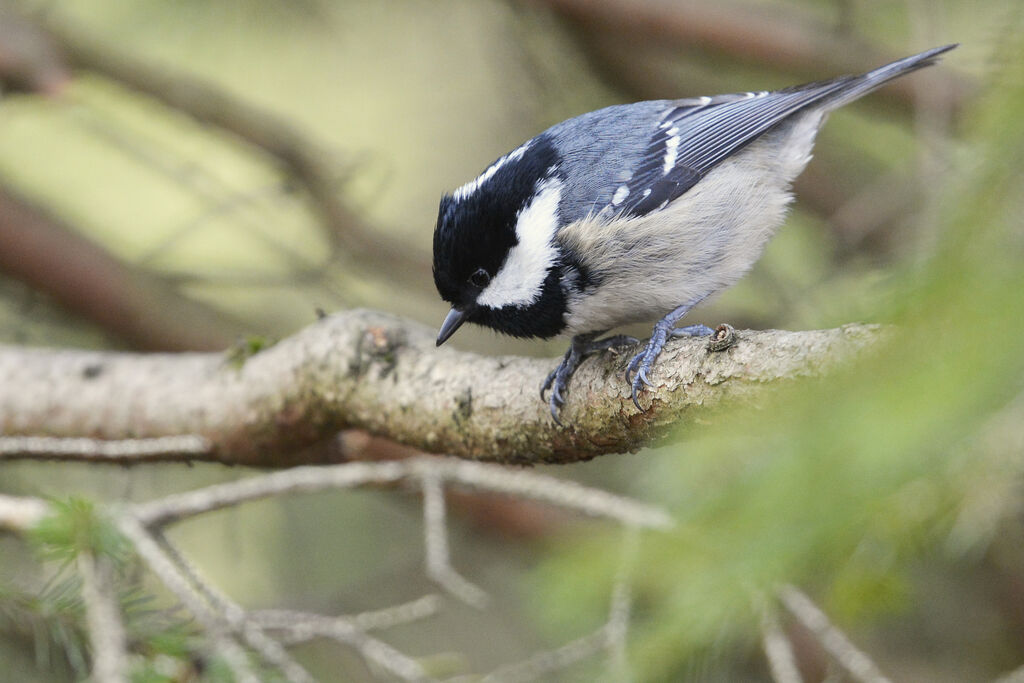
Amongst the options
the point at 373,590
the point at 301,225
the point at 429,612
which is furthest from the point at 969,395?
the point at 301,225

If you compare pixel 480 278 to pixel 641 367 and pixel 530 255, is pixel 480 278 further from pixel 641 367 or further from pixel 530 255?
pixel 641 367

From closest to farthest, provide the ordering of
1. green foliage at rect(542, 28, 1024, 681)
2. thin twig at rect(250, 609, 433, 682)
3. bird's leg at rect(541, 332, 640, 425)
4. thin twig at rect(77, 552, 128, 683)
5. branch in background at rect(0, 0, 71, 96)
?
green foliage at rect(542, 28, 1024, 681)
thin twig at rect(77, 552, 128, 683)
thin twig at rect(250, 609, 433, 682)
bird's leg at rect(541, 332, 640, 425)
branch in background at rect(0, 0, 71, 96)

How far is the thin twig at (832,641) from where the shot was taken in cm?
124

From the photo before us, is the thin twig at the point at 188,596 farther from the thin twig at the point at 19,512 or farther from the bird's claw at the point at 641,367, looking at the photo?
the bird's claw at the point at 641,367

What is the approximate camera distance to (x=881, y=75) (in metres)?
1.80

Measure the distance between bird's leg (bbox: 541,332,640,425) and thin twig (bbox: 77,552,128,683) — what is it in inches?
25.8

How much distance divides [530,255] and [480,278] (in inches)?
4.3

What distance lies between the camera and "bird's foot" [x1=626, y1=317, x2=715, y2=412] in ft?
3.92

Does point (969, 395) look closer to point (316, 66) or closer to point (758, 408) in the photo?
point (758, 408)

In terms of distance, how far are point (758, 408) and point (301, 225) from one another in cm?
320

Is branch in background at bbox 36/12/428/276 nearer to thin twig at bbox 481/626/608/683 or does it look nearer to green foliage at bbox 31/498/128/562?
green foliage at bbox 31/498/128/562

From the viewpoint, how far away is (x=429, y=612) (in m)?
1.28

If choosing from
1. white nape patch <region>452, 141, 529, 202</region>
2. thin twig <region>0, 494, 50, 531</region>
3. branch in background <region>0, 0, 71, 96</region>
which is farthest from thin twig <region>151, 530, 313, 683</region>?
branch in background <region>0, 0, 71, 96</region>

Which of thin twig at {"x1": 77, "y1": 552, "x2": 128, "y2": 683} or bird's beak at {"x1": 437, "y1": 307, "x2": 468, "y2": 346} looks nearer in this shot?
thin twig at {"x1": 77, "y1": 552, "x2": 128, "y2": 683}
